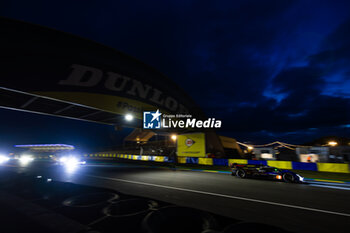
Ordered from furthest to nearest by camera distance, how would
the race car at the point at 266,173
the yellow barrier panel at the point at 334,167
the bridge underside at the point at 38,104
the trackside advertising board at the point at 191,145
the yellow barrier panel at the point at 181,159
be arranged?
the yellow barrier panel at the point at 181,159 → the trackside advertising board at the point at 191,145 → the yellow barrier panel at the point at 334,167 → the bridge underside at the point at 38,104 → the race car at the point at 266,173

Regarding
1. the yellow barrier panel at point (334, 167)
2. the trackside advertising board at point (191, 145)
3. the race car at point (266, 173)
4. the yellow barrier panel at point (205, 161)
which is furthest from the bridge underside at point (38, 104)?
the yellow barrier panel at point (334, 167)

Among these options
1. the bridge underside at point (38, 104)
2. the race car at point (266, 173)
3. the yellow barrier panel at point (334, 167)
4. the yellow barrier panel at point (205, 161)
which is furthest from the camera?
the yellow barrier panel at point (205, 161)

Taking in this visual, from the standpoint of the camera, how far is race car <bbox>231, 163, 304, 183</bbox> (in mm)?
9086

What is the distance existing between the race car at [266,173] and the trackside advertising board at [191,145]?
8210mm

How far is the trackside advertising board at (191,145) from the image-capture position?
19.6 meters

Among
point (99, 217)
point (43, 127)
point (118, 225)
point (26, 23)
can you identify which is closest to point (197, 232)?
point (118, 225)

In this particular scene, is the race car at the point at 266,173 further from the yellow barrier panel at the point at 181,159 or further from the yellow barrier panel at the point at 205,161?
the yellow barrier panel at the point at 181,159

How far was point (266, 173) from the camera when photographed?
32.2ft

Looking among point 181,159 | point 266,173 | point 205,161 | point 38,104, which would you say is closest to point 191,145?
point 181,159

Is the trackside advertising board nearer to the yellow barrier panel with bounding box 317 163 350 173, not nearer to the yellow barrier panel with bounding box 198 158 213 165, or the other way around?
the yellow barrier panel with bounding box 198 158 213 165

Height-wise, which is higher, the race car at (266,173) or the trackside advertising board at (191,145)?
the trackside advertising board at (191,145)

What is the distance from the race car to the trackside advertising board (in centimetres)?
821

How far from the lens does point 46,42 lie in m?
9.81

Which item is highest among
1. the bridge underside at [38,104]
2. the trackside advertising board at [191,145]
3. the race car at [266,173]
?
the bridge underside at [38,104]
